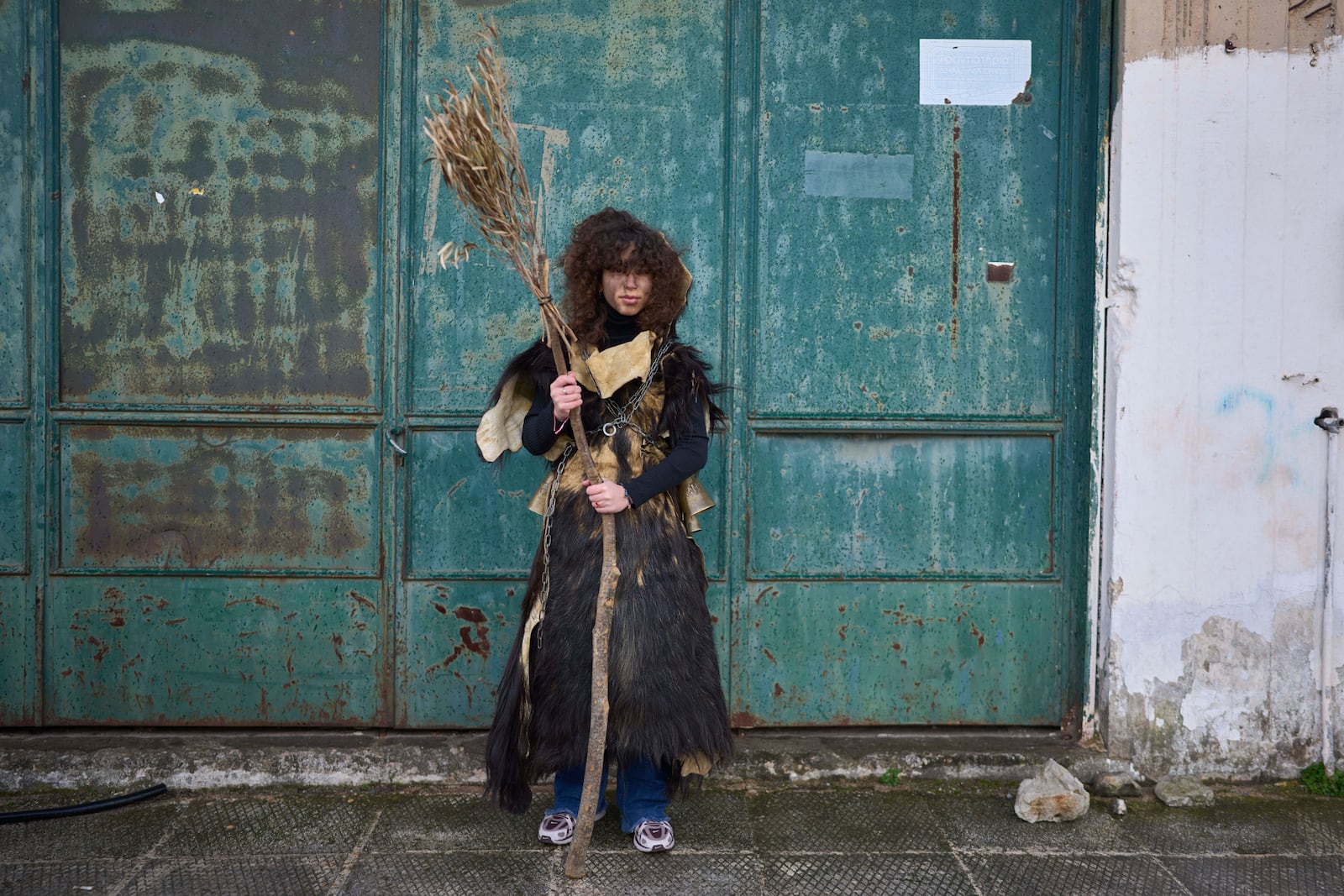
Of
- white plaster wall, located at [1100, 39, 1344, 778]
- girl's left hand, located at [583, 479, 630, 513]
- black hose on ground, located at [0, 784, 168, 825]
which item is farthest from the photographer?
white plaster wall, located at [1100, 39, 1344, 778]

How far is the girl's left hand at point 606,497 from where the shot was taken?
9.45 feet

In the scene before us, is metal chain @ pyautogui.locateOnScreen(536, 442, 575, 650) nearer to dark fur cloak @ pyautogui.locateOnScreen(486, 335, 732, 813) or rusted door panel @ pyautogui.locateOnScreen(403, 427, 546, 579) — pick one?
dark fur cloak @ pyautogui.locateOnScreen(486, 335, 732, 813)

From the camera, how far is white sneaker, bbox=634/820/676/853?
313 centimetres

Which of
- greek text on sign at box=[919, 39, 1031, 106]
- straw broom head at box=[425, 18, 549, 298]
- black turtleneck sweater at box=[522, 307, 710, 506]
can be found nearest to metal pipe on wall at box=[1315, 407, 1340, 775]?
greek text on sign at box=[919, 39, 1031, 106]

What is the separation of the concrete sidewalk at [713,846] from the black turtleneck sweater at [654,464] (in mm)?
1127

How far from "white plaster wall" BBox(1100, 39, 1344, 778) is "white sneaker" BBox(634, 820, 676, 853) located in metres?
1.68

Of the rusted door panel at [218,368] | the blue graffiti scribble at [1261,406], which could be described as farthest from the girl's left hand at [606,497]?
the blue graffiti scribble at [1261,406]

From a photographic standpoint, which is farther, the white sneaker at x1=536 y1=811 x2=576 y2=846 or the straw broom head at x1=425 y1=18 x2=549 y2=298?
the white sneaker at x1=536 y1=811 x2=576 y2=846

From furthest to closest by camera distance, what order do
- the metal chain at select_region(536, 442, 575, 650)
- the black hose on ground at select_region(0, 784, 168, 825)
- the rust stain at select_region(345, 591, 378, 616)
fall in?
the rust stain at select_region(345, 591, 378, 616) < the black hose on ground at select_region(0, 784, 168, 825) < the metal chain at select_region(536, 442, 575, 650)

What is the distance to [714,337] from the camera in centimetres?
382

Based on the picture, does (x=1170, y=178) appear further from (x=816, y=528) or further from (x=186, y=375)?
(x=186, y=375)

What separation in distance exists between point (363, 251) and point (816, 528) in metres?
1.94

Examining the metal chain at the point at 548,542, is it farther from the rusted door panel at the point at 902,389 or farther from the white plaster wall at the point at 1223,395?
the white plaster wall at the point at 1223,395

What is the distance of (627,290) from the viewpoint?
9.92 feet
